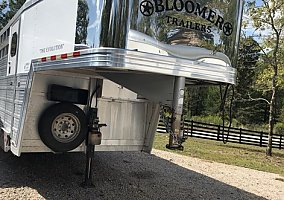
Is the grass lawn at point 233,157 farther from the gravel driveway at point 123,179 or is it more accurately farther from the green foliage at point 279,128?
the green foliage at point 279,128

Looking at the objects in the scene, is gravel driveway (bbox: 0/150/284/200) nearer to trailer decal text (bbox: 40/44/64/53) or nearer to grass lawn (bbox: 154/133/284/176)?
grass lawn (bbox: 154/133/284/176)

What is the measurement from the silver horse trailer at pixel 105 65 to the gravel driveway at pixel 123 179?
2.01ft

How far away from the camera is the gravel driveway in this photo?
17.6ft

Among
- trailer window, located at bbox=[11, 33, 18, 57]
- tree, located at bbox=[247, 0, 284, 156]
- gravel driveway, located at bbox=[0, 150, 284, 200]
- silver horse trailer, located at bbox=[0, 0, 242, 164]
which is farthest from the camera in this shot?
tree, located at bbox=[247, 0, 284, 156]

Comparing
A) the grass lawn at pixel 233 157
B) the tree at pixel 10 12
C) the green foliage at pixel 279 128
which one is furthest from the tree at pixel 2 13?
the green foliage at pixel 279 128

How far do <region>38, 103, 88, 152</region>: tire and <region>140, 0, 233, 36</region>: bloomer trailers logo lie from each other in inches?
83.3

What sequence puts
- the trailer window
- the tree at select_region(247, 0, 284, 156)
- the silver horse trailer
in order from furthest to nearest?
the tree at select_region(247, 0, 284, 156) → the trailer window → the silver horse trailer

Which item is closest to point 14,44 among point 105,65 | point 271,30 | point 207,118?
point 105,65

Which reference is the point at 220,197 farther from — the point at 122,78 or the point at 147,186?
the point at 122,78

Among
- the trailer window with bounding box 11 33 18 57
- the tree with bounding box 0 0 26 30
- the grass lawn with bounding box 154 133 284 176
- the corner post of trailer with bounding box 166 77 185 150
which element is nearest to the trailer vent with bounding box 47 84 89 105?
the trailer window with bounding box 11 33 18 57

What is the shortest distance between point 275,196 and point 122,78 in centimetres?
385

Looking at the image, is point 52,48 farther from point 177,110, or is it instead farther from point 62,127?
point 177,110

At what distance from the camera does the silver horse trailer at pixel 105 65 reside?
3.51 metres

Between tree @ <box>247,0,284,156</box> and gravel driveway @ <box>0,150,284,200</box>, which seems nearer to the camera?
gravel driveway @ <box>0,150,284,200</box>
